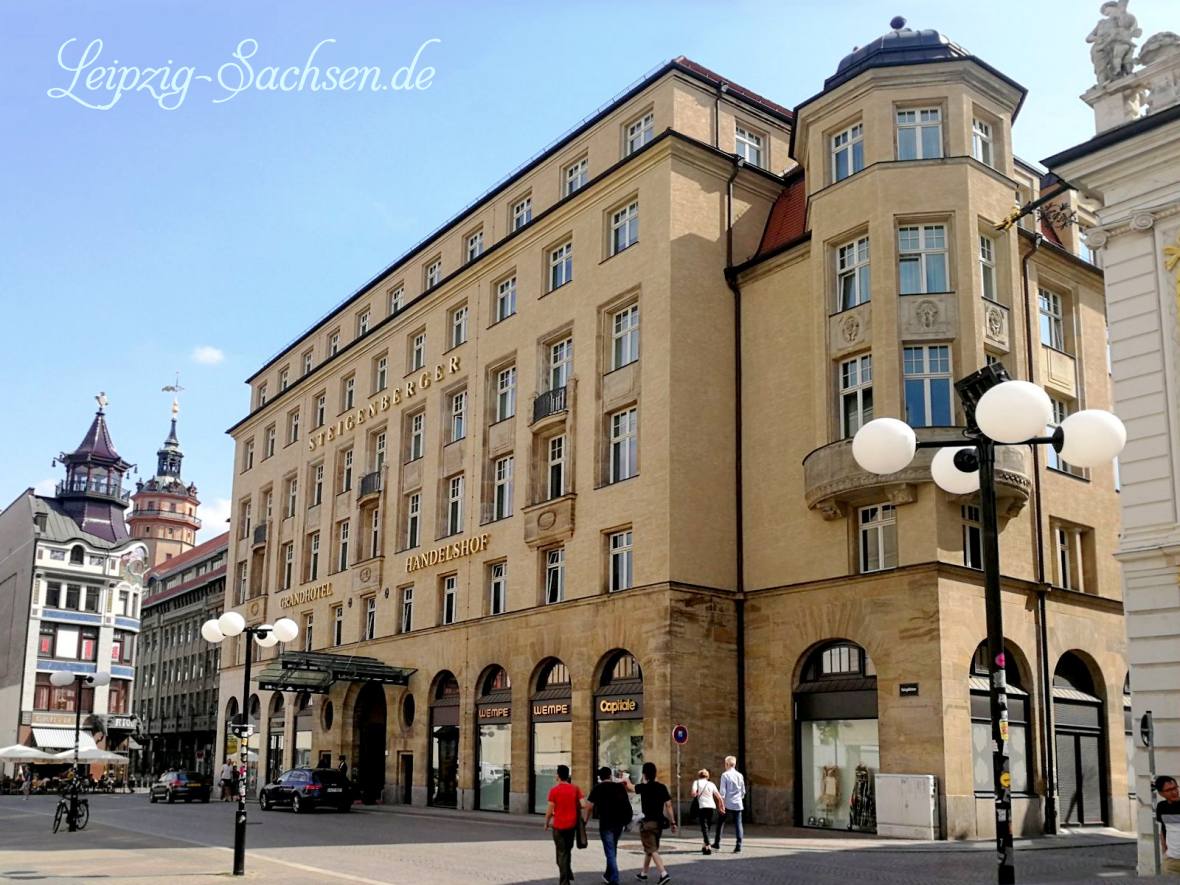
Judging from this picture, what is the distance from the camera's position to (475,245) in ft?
155

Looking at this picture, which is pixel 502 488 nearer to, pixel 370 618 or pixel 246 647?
pixel 370 618

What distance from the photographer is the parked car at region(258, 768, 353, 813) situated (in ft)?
129

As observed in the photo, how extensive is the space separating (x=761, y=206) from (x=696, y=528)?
35.2 ft

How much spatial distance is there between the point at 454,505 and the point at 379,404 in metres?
7.92

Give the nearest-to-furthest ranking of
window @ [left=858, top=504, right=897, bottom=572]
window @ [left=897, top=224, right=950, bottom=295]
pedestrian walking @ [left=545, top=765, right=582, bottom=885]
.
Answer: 1. pedestrian walking @ [left=545, top=765, right=582, bottom=885]
2. window @ [left=858, top=504, right=897, bottom=572]
3. window @ [left=897, top=224, right=950, bottom=295]

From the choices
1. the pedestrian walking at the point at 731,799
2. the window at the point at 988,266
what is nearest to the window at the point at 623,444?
the window at the point at 988,266

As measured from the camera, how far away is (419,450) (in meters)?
47.4

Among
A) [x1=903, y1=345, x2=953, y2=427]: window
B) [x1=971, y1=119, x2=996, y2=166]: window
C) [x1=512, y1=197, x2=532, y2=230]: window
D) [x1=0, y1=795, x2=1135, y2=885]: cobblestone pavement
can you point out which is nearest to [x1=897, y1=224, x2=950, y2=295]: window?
[x1=903, y1=345, x2=953, y2=427]: window

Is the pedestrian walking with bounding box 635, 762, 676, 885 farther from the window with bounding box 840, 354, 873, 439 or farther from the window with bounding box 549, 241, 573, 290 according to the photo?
the window with bounding box 549, 241, 573, 290

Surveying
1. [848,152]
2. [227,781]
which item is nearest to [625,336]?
[848,152]

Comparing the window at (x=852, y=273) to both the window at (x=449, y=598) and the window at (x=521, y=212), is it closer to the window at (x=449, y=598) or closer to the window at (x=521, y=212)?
the window at (x=521, y=212)

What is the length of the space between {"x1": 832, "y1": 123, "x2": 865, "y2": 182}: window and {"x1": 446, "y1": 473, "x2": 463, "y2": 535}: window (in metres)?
17.7

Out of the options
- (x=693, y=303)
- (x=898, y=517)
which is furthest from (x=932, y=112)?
(x=898, y=517)

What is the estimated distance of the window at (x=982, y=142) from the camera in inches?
1262
